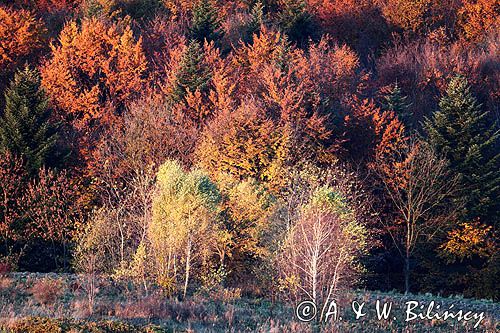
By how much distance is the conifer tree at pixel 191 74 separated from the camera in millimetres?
38812

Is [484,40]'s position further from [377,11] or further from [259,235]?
[259,235]

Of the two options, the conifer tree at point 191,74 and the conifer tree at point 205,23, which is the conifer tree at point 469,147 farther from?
the conifer tree at point 205,23

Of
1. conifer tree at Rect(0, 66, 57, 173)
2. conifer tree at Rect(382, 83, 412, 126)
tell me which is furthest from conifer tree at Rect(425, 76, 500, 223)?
conifer tree at Rect(0, 66, 57, 173)

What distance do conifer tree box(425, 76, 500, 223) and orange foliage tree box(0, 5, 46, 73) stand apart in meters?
27.3

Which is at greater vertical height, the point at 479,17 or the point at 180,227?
the point at 479,17

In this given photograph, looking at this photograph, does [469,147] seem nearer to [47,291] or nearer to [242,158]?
[242,158]

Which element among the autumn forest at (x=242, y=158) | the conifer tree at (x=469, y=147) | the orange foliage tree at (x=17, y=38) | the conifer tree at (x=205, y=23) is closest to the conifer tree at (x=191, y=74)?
the autumn forest at (x=242, y=158)

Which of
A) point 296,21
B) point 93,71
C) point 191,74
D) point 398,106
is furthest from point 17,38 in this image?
point 398,106

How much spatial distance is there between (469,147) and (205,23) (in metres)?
22.9

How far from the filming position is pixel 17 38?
147 ft

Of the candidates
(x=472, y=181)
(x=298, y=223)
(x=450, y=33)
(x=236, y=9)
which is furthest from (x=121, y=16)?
(x=298, y=223)

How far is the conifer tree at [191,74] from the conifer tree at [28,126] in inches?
332

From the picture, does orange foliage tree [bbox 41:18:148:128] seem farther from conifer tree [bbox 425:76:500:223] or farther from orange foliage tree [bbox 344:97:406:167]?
conifer tree [bbox 425:76:500:223]

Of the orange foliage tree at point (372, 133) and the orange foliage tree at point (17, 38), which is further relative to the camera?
the orange foliage tree at point (17, 38)
